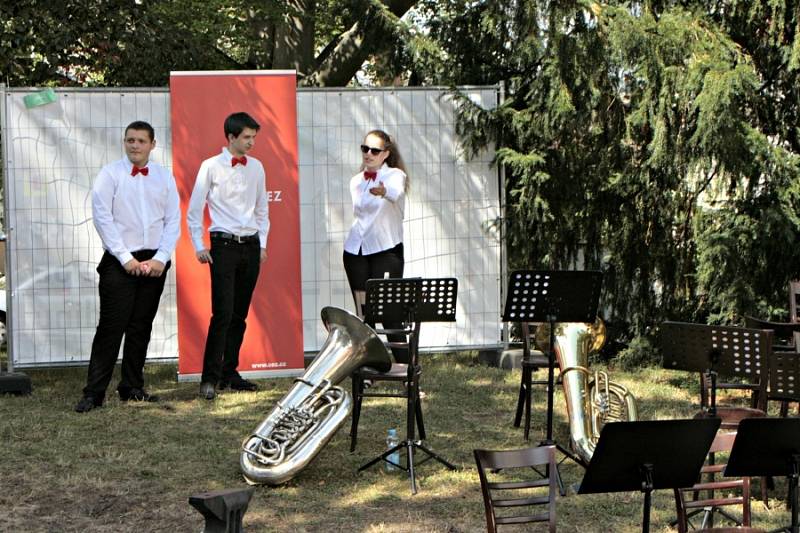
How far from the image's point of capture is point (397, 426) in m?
7.29

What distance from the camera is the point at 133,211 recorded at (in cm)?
769

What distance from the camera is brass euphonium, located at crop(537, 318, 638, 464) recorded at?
6.29m

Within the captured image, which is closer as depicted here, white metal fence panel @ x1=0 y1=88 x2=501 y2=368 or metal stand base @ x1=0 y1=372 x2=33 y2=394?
metal stand base @ x1=0 y1=372 x2=33 y2=394

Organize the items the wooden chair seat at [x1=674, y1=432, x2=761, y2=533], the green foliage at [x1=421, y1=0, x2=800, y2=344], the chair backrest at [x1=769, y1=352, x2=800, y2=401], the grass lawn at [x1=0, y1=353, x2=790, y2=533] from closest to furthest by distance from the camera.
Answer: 1. the wooden chair seat at [x1=674, y1=432, x2=761, y2=533]
2. the grass lawn at [x1=0, y1=353, x2=790, y2=533]
3. the chair backrest at [x1=769, y1=352, x2=800, y2=401]
4. the green foliage at [x1=421, y1=0, x2=800, y2=344]

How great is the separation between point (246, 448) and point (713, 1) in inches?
224

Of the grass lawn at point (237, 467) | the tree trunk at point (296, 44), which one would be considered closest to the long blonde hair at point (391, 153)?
the grass lawn at point (237, 467)

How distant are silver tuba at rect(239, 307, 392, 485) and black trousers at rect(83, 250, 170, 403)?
2.28 m

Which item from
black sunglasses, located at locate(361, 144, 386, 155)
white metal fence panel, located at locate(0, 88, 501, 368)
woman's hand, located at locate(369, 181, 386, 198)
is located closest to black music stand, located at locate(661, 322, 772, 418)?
woman's hand, located at locate(369, 181, 386, 198)

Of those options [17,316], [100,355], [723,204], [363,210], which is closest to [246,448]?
[100,355]

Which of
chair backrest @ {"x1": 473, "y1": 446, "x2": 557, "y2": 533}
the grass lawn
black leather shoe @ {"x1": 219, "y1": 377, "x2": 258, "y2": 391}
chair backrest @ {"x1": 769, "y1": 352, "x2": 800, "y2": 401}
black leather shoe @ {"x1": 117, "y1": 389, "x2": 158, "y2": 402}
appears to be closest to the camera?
chair backrest @ {"x1": 473, "y1": 446, "x2": 557, "y2": 533}

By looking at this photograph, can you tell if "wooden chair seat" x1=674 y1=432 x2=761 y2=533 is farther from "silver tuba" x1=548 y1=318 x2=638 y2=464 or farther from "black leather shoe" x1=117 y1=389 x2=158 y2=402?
"black leather shoe" x1=117 y1=389 x2=158 y2=402

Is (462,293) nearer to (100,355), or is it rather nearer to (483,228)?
(483,228)

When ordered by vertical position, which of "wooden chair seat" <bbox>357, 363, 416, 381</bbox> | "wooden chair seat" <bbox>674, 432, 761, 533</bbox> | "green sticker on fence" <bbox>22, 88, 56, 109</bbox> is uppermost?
"green sticker on fence" <bbox>22, 88, 56, 109</bbox>

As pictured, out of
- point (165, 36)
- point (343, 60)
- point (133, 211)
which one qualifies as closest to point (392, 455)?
point (133, 211)
